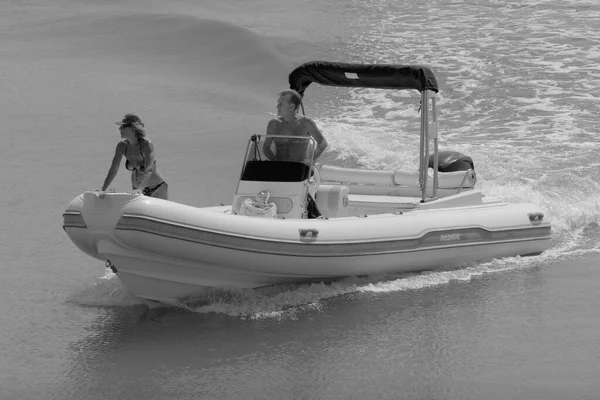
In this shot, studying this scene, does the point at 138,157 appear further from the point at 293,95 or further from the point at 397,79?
the point at 397,79

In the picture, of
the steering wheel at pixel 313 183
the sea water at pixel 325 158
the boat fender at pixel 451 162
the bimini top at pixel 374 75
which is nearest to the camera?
the sea water at pixel 325 158

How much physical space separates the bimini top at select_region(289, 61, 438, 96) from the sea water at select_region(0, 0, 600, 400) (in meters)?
1.60

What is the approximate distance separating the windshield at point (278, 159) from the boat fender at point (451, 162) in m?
1.91

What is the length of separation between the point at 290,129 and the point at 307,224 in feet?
3.35

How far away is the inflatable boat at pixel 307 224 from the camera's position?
7.30 metres

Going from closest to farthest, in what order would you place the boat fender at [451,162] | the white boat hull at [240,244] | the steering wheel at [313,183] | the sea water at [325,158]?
the sea water at [325,158] → the white boat hull at [240,244] → the steering wheel at [313,183] → the boat fender at [451,162]

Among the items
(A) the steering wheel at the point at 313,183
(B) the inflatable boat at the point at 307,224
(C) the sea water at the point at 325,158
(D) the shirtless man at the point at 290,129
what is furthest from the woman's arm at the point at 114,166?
(A) the steering wheel at the point at 313,183

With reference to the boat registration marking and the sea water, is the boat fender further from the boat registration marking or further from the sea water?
the boat registration marking

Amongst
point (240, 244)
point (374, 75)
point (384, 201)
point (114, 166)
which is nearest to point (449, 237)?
point (384, 201)

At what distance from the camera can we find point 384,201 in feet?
30.3

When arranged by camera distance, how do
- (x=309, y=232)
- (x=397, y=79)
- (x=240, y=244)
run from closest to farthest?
(x=240, y=244) < (x=309, y=232) < (x=397, y=79)

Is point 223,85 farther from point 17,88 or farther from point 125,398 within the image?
point 125,398

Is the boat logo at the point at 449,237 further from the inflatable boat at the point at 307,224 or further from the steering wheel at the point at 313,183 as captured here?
the steering wheel at the point at 313,183

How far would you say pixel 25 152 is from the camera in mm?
12109
